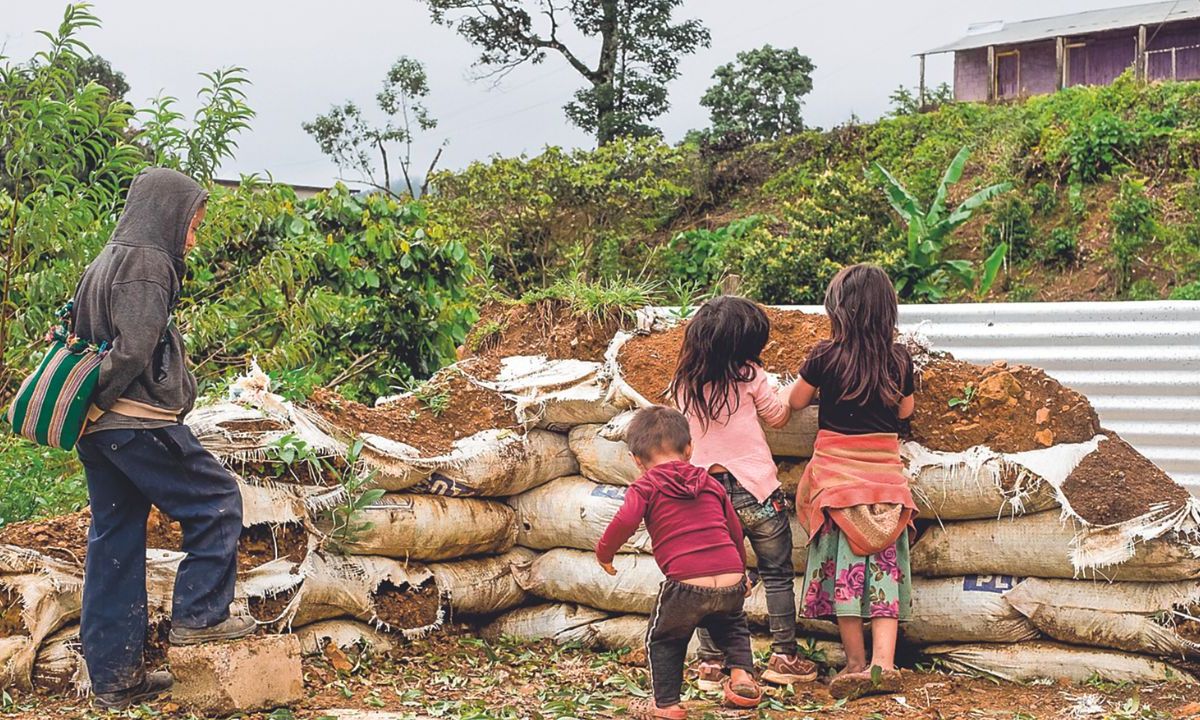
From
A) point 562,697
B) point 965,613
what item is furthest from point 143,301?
point 965,613

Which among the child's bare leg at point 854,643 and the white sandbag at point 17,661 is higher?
the white sandbag at point 17,661

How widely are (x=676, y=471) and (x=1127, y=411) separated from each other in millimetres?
2447

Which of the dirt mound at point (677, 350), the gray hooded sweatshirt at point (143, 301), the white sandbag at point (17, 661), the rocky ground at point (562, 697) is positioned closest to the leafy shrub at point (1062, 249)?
the dirt mound at point (677, 350)

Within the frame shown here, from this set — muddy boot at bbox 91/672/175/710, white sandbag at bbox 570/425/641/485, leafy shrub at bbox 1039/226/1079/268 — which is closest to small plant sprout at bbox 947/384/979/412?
white sandbag at bbox 570/425/641/485

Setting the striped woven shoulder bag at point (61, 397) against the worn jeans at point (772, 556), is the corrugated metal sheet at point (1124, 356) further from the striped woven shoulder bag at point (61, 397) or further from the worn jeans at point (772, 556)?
the striped woven shoulder bag at point (61, 397)

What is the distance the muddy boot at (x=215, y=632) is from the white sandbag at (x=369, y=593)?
42cm

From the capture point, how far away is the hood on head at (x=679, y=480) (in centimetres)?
379

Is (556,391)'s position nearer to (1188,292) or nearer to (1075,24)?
(1188,292)

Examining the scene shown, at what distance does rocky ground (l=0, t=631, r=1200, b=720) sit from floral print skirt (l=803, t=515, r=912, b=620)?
0.27m

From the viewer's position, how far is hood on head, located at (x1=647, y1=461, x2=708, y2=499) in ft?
12.4

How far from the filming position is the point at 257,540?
4246mm

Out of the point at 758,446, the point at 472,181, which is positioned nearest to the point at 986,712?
the point at 758,446

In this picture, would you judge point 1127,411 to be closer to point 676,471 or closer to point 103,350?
point 676,471

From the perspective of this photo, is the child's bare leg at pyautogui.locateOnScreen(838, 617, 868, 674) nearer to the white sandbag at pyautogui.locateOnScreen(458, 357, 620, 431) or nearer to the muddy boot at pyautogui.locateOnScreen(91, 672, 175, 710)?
the white sandbag at pyautogui.locateOnScreen(458, 357, 620, 431)
